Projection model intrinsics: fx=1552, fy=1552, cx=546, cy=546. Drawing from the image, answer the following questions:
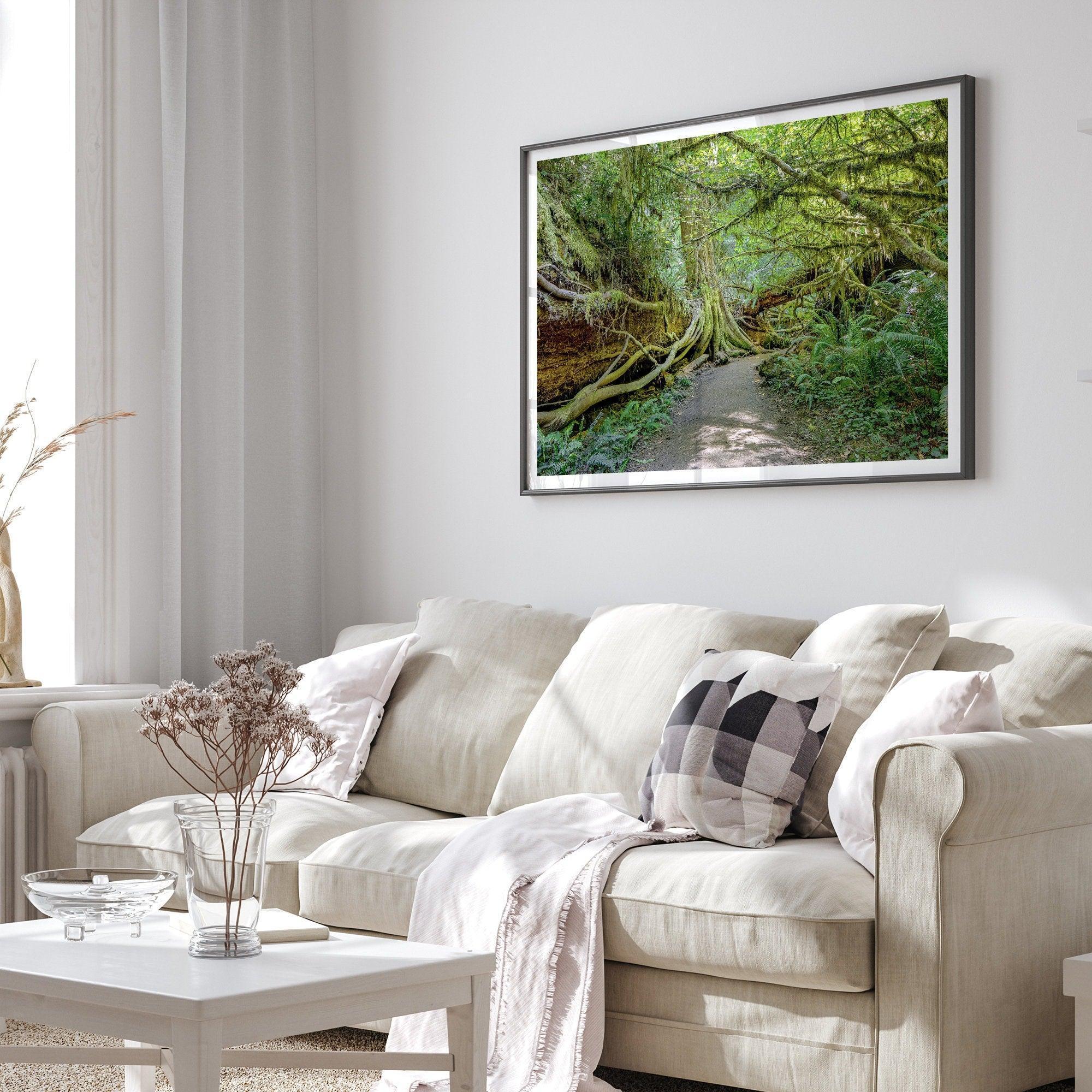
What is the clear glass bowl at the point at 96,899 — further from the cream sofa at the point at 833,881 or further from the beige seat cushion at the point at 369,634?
the beige seat cushion at the point at 369,634

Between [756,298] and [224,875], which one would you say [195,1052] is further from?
[756,298]

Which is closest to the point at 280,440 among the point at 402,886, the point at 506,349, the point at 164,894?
the point at 506,349

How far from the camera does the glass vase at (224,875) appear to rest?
81.5 inches

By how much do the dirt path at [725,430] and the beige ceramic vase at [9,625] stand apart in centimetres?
161

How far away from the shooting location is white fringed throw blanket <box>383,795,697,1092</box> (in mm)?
2588

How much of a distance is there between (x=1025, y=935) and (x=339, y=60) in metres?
3.29

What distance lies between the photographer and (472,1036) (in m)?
2.12

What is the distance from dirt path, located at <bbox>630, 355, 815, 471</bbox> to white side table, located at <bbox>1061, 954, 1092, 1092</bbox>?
1.53m

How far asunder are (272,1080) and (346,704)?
1004 mm

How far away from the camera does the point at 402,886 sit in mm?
2857

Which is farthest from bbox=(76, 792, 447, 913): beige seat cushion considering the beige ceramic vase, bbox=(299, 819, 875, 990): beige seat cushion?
Answer: the beige ceramic vase

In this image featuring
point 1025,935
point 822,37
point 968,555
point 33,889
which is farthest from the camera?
point 822,37

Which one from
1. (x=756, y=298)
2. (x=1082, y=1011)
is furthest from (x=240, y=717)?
(x=756, y=298)

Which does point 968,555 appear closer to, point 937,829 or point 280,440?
point 937,829
